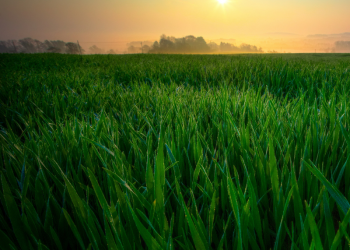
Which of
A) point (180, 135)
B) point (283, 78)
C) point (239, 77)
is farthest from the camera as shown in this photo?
point (239, 77)

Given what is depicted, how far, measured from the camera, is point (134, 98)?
169 cm

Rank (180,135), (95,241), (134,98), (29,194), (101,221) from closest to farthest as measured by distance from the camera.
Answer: (95,241), (101,221), (29,194), (180,135), (134,98)

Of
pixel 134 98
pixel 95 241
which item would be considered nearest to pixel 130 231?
pixel 95 241

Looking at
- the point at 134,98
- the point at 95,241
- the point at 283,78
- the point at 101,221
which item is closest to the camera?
the point at 95,241

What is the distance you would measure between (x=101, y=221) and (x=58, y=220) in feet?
0.38

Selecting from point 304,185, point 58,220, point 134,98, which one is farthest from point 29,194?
point 134,98

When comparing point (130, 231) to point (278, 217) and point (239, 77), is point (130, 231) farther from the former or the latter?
point (239, 77)

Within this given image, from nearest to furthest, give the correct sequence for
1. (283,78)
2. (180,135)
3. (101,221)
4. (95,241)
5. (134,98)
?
(95,241), (101,221), (180,135), (134,98), (283,78)

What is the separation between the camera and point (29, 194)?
0.67 meters

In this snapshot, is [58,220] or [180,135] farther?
[180,135]

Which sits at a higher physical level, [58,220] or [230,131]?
[230,131]

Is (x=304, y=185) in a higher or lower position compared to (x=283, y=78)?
lower

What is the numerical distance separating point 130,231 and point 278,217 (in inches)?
13.2

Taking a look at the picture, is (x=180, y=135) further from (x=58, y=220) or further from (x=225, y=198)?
(x=58, y=220)
